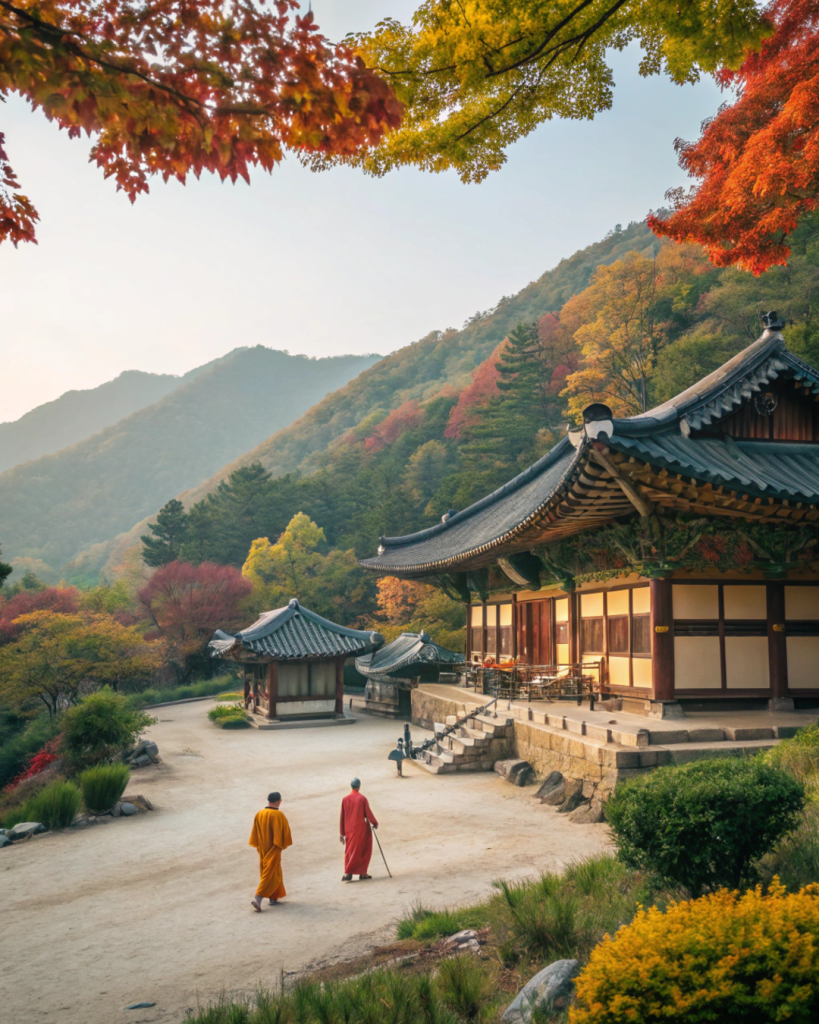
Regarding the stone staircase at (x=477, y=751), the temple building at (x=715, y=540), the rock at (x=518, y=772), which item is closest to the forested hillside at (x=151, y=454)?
the stone staircase at (x=477, y=751)

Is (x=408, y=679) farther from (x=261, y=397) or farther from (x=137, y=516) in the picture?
(x=261, y=397)

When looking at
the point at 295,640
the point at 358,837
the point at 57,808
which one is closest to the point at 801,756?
the point at 358,837

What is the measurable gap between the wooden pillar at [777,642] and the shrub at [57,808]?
40.1 feet

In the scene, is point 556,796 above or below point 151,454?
below

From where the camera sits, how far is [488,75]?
659 cm

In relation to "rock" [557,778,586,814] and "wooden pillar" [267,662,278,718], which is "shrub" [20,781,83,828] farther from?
"wooden pillar" [267,662,278,718]

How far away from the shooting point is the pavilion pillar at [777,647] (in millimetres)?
12555

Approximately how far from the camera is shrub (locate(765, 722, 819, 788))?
7883mm

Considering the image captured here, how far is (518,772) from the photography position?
13055 millimetres

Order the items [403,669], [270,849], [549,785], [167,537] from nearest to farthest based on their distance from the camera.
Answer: [270,849]
[549,785]
[403,669]
[167,537]

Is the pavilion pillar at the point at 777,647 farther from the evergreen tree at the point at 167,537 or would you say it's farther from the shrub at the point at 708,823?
the evergreen tree at the point at 167,537

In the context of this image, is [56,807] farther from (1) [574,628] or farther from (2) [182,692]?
(2) [182,692]

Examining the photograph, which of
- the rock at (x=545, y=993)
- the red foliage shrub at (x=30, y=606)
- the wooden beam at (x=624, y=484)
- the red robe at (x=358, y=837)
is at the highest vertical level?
the wooden beam at (x=624, y=484)

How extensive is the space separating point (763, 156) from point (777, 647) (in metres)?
7.94
